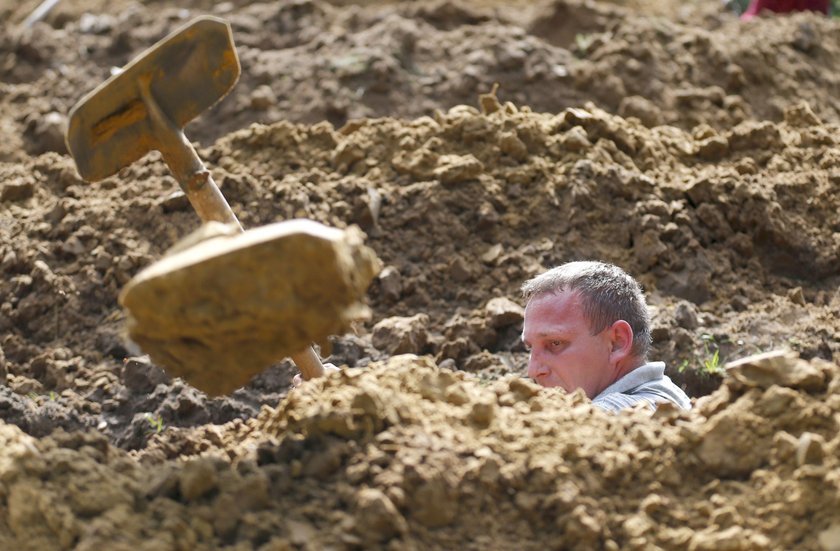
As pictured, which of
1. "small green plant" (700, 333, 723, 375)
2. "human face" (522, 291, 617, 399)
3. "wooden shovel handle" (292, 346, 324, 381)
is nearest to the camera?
"wooden shovel handle" (292, 346, 324, 381)

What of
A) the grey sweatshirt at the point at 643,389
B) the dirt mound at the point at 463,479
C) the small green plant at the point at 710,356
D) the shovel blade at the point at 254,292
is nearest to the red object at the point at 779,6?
the small green plant at the point at 710,356

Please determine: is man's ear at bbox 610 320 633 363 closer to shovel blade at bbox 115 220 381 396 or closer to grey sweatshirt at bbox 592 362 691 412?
grey sweatshirt at bbox 592 362 691 412

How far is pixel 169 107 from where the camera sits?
3615 millimetres

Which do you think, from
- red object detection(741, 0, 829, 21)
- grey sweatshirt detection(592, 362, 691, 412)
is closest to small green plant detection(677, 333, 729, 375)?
grey sweatshirt detection(592, 362, 691, 412)

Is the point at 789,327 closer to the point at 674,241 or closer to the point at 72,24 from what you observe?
the point at 674,241

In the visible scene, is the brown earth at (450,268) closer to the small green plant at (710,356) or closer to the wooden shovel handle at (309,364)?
the small green plant at (710,356)

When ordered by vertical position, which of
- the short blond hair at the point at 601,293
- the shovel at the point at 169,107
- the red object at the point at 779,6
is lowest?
the red object at the point at 779,6

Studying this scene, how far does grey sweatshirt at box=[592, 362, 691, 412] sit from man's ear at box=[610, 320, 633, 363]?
0.07 m

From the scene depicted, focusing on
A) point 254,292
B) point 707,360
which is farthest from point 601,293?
point 254,292

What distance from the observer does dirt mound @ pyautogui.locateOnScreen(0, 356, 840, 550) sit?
2.64 m

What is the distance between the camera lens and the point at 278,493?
2.72 meters

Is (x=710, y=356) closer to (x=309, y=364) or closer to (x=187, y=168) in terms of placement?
(x=309, y=364)

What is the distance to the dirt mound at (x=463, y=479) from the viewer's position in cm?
264

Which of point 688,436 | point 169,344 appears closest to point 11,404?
point 169,344
